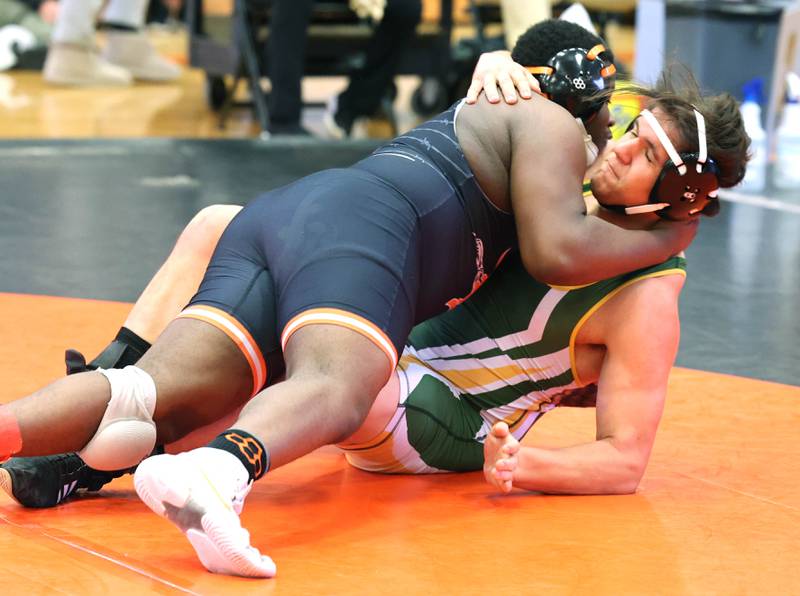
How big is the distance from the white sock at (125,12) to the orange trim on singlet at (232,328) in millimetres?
6419

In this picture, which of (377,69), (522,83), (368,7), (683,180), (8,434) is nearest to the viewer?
(8,434)

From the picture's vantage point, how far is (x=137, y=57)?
28.9 ft

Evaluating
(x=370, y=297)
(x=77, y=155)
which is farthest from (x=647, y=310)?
(x=77, y=155)

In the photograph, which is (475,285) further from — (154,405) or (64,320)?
(64,320)

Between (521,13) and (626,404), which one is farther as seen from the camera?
(521,13)

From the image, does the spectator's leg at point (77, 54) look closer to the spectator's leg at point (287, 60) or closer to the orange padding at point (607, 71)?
the spectator's leg at point (287, 60)

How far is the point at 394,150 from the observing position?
2.46 metres

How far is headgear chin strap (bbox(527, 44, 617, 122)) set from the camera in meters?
2.46

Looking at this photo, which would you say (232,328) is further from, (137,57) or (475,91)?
(137,57)

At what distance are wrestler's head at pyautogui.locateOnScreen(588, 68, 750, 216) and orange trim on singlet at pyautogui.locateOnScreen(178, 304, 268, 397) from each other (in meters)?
0.66

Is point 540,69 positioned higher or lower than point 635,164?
higher

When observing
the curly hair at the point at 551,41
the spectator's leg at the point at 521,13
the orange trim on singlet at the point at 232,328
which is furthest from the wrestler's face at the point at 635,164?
the spectator's leg at the point at 521,13

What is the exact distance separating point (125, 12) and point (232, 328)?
6.59m

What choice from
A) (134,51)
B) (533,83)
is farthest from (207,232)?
(134,51)
